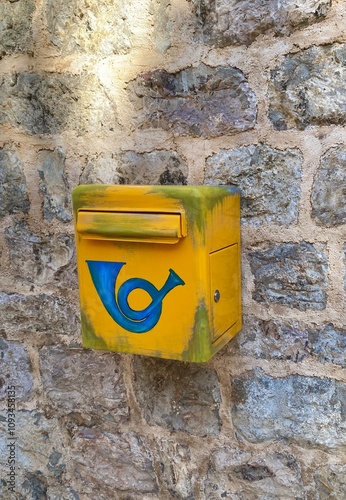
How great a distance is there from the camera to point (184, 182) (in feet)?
3.92

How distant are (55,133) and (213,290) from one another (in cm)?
61

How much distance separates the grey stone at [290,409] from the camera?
1137 mm

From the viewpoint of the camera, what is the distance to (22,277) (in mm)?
1410

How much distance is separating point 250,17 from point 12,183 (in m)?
0.74

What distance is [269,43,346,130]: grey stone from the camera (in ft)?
3.35

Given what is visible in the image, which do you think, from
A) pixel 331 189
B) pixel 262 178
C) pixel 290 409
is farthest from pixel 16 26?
pixel 290 409

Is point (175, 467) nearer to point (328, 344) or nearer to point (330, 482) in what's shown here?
point (330, 482)

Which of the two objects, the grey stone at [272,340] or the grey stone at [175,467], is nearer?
the grey stone at [272,340]

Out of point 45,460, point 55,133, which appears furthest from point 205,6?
point 45,460

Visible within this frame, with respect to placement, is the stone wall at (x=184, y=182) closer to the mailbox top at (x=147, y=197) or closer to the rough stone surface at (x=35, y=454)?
the rough stone surface at (x=35, y=454)

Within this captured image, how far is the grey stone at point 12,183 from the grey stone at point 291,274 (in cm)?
64

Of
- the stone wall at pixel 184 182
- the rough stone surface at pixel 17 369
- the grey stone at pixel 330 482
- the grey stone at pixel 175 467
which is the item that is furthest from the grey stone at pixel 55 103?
the grey stone at pixel 330 482

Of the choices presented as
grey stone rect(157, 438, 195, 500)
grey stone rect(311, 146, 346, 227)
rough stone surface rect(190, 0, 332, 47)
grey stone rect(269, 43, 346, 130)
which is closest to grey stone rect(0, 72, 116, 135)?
rough stone surface rect(190, 0, 332, 47)

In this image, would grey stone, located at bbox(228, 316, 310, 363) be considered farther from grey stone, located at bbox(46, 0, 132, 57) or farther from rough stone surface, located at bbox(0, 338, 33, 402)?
grey stone, located at bbox(46, 0, 132, 57)
